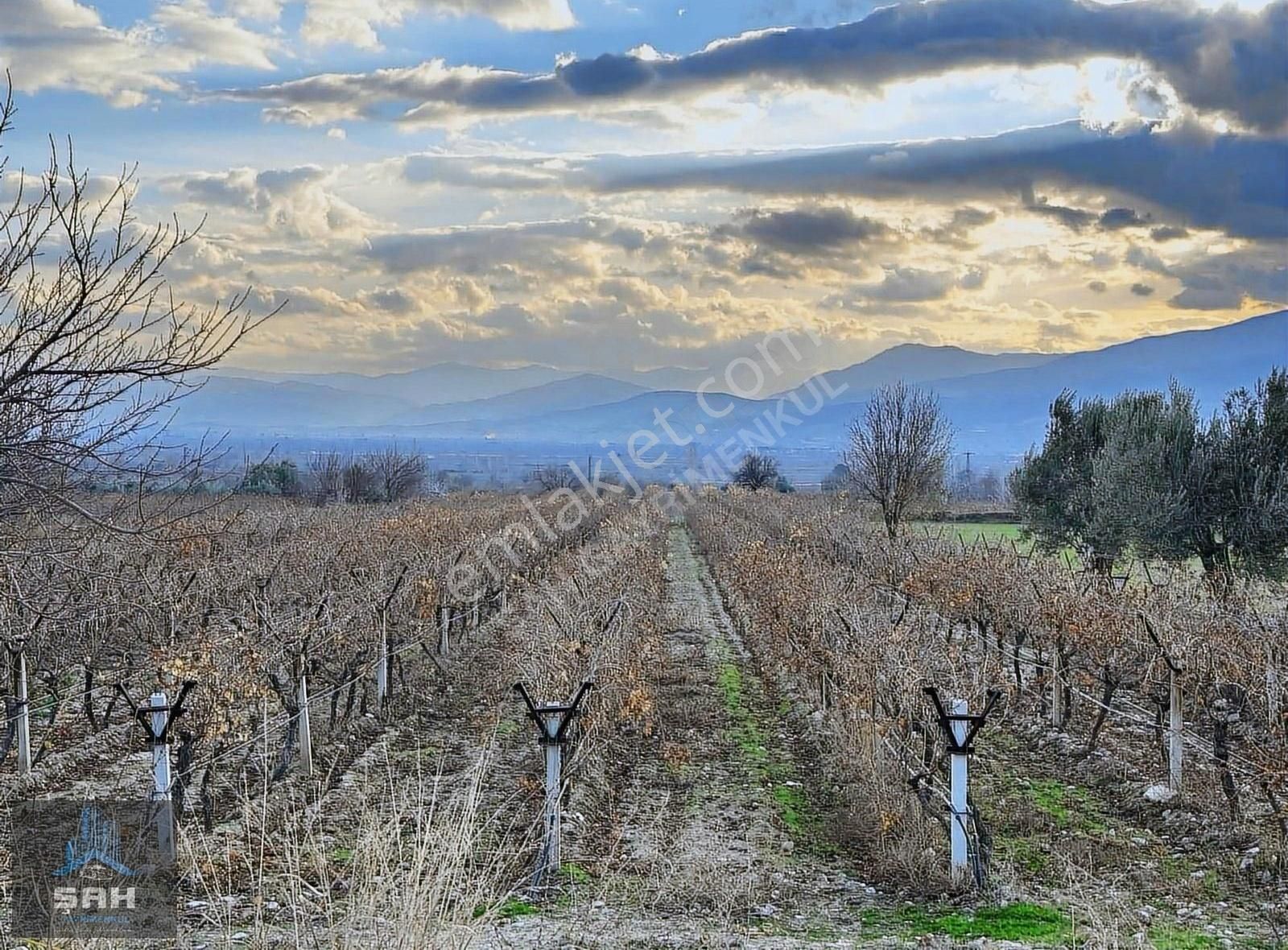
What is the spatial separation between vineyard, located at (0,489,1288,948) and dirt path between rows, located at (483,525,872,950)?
37 mm

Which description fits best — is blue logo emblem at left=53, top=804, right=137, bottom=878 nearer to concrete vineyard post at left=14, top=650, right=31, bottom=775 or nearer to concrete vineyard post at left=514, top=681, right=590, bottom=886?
concrete vineyard post at left=14, top=650, right=31, bottom=775

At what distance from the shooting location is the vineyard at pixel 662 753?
6.71 m

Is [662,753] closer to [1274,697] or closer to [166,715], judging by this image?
[166,715]

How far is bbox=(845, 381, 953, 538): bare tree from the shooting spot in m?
29.7

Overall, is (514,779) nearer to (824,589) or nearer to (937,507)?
(824,589)

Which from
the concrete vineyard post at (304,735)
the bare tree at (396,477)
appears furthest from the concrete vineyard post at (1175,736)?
the bare tree at (396,477)

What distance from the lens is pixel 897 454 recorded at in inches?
1174

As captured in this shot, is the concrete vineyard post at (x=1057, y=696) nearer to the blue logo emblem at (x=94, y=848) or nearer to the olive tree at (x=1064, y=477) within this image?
the blue logo emblem at (x=94, y=848)

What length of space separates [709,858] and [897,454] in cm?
2296

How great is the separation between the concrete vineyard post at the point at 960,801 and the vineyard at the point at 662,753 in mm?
20

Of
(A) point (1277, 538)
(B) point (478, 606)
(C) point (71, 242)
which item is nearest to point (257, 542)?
(B) point (478, 606)

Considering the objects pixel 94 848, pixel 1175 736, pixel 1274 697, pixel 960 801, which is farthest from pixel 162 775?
pixel 1274 697

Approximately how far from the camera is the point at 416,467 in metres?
56.0

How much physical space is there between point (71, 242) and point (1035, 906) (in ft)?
22.0
